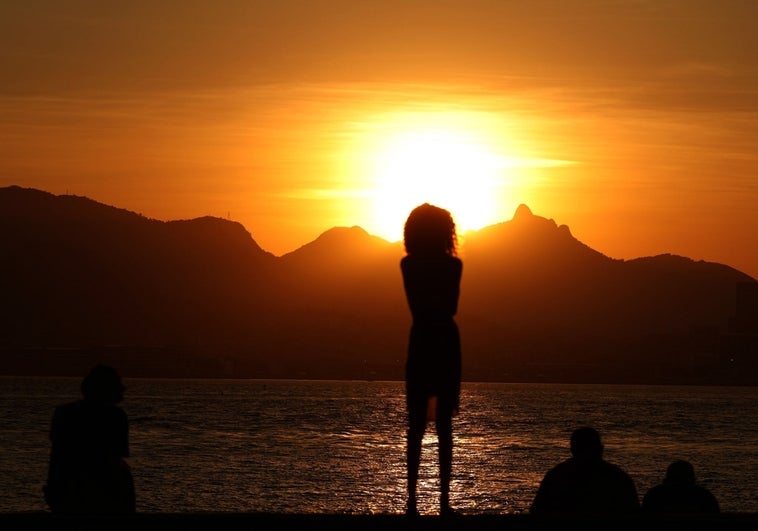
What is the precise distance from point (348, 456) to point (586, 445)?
88.3 m

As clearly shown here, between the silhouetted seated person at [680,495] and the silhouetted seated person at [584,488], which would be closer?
the silhouetted seated person at [584,488]

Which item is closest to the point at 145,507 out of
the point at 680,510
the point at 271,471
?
the point at 271,471

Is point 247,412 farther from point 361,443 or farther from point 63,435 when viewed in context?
point 63,435

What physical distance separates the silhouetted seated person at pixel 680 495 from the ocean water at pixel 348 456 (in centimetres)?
2353

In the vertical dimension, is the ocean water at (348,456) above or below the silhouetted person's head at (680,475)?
below

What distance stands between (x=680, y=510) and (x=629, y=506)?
193 centimetres

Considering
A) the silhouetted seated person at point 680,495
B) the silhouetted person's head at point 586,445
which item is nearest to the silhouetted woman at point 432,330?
the silhouetted person's head at point 586,445

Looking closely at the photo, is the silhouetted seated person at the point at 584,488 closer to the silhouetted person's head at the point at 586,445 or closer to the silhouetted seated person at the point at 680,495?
the silhouetted person's head at the point at 586,445

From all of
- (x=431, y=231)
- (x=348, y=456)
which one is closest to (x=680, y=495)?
(x=431, y=231)

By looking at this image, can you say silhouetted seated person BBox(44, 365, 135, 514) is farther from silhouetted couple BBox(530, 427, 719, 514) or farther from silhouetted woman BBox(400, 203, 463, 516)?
silhouetted couple BBox(530, 427, 719, 514)

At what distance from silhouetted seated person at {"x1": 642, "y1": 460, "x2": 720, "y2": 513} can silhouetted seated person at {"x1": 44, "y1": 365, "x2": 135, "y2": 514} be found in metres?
5.24

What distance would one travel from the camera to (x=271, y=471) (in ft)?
269

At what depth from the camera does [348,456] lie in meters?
96.8

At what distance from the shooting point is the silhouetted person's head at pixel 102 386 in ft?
30.4
